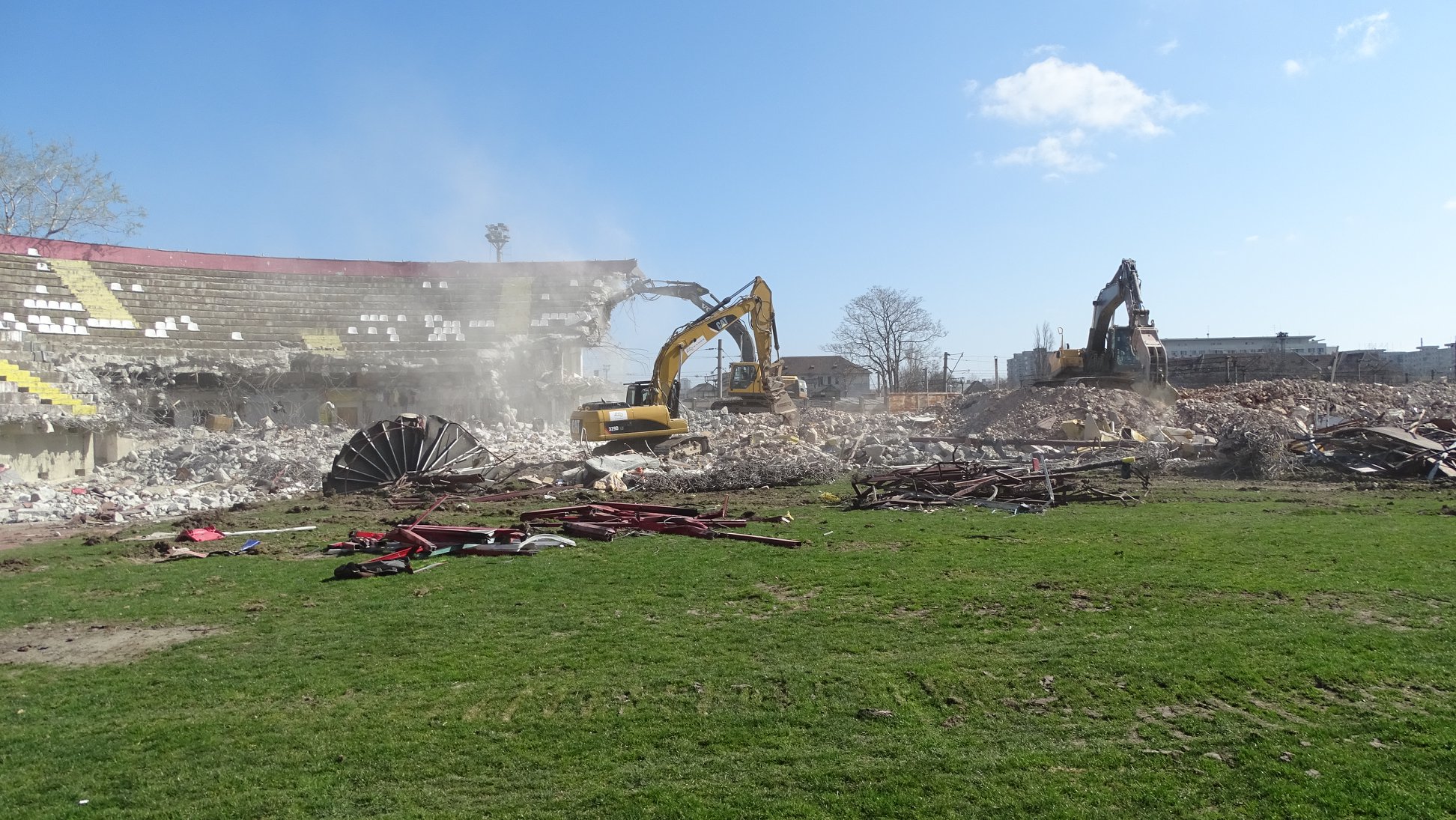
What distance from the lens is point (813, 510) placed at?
14.0 m

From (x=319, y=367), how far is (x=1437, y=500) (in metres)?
35.4

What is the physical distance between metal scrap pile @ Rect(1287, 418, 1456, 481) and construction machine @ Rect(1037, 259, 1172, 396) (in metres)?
9.75

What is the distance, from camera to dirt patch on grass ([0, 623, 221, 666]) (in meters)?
6.62

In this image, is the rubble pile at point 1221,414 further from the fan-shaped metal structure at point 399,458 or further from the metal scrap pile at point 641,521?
the fan-shaped metal structure at point 399,458

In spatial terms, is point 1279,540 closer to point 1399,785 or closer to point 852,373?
point 1399,785

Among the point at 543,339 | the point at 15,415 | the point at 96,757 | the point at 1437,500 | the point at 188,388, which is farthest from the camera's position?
the point at 543,339

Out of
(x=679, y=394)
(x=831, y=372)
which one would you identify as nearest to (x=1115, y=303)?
(x=679, y=394)

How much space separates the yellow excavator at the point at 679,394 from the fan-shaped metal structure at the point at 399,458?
11.5 feet

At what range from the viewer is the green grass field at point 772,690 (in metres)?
4.11

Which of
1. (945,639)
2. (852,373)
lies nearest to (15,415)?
(945,639)

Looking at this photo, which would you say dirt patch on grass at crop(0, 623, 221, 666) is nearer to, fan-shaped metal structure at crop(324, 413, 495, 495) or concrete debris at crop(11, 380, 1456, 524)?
concrete debris at crop(11, 380, 1456, 524)

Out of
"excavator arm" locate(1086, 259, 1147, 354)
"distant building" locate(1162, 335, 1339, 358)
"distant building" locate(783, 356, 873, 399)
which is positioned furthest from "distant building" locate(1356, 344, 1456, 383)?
"distant building" locate(783, 356, 873, 399)

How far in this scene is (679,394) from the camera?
24.6 meters

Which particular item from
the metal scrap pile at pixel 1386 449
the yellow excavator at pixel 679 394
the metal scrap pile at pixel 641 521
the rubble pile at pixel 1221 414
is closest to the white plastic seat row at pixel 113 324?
the yellow excavator at pixel 679 394
